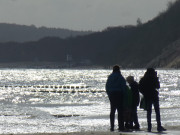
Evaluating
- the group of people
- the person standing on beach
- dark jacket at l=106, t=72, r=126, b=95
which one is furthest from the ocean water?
dark jacket at l=106, t=72, r=126, b=95

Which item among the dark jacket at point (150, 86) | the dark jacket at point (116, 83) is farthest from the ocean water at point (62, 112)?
the dark jacket at point (116, 83)

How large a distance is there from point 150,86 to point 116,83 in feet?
3.34

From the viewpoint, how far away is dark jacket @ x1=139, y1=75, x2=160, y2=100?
18922mm

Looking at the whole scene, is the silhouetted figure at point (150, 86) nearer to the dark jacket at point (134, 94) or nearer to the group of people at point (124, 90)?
the group of people at point (124, 90)

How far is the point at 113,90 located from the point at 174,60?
163 meters

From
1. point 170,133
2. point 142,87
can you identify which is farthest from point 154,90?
point 170,133

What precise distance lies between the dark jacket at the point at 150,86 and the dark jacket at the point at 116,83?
62cm

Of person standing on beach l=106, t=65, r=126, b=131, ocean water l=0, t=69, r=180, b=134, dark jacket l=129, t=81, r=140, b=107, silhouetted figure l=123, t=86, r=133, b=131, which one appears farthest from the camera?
ocean water l=0, t=69, r=180, b=134

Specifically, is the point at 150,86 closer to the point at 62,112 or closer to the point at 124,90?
the point at 124,90

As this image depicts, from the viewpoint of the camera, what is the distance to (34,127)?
24938mm

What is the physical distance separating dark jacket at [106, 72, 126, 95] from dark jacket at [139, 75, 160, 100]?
2.03 feet

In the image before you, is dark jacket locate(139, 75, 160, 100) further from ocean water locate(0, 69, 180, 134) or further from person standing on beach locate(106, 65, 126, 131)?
ocean water locate(0, 69, 180, 134)

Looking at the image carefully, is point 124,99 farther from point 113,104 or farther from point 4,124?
point 4,124

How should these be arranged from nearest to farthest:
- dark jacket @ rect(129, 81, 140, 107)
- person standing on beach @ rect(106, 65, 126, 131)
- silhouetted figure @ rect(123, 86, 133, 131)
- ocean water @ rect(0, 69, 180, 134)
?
1. person standing on beach @ rect(106, 65, 126, 131)
2. silhouetted figure @ rect(123, 86, 133, 131)
3. dark jacket @ rect(129, 81, 140, 107)
4. ocean water @ rect(0, 69, 180, 134)
